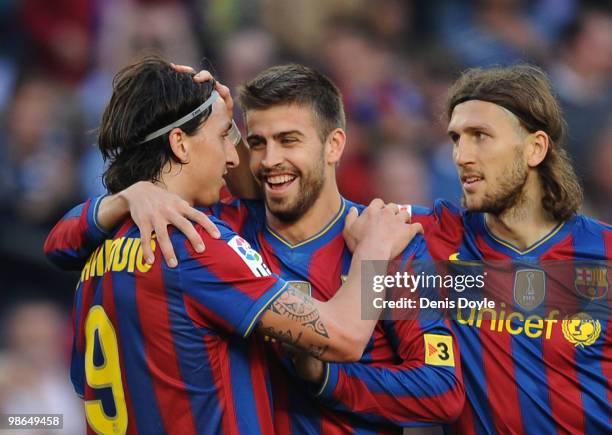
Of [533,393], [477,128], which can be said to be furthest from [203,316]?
[477,128]

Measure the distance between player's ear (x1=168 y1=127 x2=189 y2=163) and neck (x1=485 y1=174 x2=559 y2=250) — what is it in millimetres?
1376

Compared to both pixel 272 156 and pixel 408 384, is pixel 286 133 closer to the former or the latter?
pixel 272 156

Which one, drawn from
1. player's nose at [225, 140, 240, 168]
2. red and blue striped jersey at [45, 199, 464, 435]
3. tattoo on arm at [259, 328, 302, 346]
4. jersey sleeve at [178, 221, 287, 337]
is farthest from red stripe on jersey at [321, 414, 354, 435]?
player's nose at [225, 140, 240, 168]

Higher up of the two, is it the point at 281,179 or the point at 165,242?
the point at 281,179

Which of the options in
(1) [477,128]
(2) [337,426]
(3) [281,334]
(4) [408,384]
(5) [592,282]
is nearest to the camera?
(3) [281,334]

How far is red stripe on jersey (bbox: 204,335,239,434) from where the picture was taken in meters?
3.50

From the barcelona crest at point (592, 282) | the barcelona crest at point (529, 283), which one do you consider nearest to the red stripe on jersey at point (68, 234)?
the barcelona crest at point (529, 283)

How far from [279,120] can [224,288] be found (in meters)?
0.94

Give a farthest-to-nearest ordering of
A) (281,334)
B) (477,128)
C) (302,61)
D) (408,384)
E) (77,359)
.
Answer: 1. (302,61)
2. (477,128)
3. (77,359)
4. (408,384)
5. (281,334)

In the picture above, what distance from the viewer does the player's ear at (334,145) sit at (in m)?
4.19

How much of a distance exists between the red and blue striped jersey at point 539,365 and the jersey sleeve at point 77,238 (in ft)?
5.04

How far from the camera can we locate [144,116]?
3.67 meters

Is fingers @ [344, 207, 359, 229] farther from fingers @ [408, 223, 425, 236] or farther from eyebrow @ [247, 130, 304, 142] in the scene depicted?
eyebrow @ [247, 130, 304, 142]

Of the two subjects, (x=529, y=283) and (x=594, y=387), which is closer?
(x=594, y=387)
